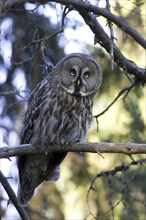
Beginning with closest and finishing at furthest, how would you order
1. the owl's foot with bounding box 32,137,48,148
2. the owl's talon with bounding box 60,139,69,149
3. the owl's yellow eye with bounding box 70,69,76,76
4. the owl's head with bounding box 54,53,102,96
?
the owl's talon with bounding box 60,139,69,149, the owl's foot with bounding box 32,137,48,148, the owl's head with bounding box 54,53,102,96, the owl's yellow eye with bounding box 70,69,76,76

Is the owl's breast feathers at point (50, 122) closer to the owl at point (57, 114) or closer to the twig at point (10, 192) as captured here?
the owl at point (57, 114)

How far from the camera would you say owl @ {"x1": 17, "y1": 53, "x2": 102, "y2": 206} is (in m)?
5.78

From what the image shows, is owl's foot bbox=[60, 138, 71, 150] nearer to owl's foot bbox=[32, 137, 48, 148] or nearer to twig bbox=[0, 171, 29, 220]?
owl's foot bbox=[32, 137, 48, 148]

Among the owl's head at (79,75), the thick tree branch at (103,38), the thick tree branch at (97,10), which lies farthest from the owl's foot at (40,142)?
the thick tree branch at (97,10)

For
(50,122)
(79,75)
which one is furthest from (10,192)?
(79,75)

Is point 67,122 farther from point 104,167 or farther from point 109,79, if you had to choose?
point 104,167

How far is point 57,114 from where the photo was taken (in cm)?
580

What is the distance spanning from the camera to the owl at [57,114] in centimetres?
578

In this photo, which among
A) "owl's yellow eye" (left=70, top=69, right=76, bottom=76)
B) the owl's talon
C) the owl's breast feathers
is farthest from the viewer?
"owl's yellow eye" (left=70, top=69, right=76, bottom=76)

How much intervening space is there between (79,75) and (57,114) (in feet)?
1.63

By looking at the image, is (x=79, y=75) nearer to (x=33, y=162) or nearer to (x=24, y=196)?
(x=33, y=162)

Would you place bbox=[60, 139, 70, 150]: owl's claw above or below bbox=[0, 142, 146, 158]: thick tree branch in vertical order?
below

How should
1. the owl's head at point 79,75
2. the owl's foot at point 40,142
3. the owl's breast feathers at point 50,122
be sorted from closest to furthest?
the owl's foot at point 40,142
the owl's breast feathers at point 50,122
the owl's head at point 79,75

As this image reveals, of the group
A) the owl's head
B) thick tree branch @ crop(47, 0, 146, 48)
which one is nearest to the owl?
the owl's head
